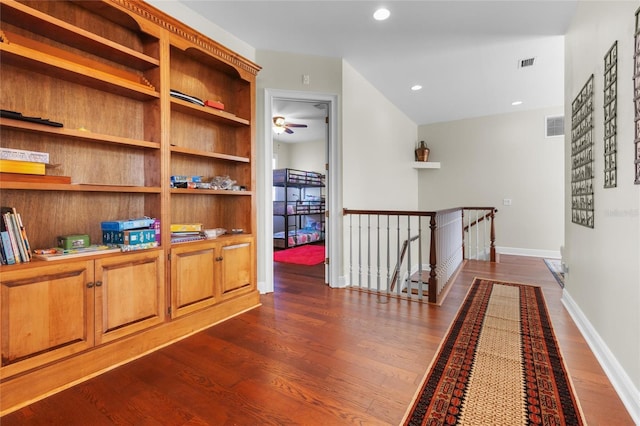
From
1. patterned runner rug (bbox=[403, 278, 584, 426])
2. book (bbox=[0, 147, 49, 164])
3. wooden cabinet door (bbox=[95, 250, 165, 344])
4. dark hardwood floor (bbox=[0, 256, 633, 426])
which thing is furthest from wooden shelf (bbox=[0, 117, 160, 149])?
patterned runner rug (bbox=[403, 278, 584, 426])

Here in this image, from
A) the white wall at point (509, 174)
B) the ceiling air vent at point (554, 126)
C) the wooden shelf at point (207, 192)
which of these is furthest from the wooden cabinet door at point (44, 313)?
the ceiling air vent at point (554, 126)

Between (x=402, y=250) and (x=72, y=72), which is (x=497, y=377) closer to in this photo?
(x=72, y=72)

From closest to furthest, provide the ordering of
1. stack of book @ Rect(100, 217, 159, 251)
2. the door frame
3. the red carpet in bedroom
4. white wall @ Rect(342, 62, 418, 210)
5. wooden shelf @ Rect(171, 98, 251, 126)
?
1. stack of book @ Rect(100, 217, 159, 251)
2. wooden shelf @ Rect(171, 98, 251, 126)
3. the door frame
4. white wall @ Rect(342, 62, 418, 210)
5. the red carpet in bedroom

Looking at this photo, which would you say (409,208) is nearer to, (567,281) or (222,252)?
(567,281)

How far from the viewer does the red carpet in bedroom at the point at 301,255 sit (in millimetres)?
4871

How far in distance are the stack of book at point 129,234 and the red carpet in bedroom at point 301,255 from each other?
2924 mm

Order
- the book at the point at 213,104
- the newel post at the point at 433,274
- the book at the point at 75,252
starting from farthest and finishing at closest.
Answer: the newel post at the point at 433,274, the book at the point at 213,104, the book at the point at 75,252

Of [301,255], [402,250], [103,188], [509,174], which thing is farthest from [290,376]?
[509,174]

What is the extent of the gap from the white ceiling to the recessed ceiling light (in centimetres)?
6

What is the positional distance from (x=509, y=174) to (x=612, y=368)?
4785mm

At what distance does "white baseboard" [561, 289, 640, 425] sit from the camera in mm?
1356

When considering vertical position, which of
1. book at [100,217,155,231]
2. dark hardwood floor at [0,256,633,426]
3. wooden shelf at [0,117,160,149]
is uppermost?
wooden shelf at [0,117,160,149]

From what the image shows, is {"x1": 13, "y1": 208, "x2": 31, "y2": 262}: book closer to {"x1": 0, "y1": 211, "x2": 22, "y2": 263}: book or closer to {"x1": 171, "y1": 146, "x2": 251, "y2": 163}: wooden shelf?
{"x1": 0, "y1": 211, "x2": 22, "y2": 263}: book

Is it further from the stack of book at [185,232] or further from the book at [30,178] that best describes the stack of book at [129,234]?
the book at [30,178]
